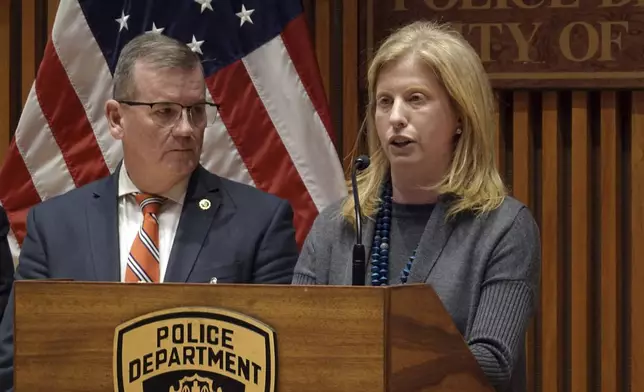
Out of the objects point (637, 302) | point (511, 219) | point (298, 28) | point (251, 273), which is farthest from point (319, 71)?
point (511, 219)

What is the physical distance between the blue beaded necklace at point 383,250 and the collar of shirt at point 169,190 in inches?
28.0

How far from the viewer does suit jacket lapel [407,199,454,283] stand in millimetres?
2240

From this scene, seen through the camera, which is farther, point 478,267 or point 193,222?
point 193,222

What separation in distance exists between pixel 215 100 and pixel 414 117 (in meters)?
1.57

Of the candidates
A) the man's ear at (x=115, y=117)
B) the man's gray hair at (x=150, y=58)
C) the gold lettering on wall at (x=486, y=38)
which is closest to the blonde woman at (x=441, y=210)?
the man's gray hair at (x=150, y=58)

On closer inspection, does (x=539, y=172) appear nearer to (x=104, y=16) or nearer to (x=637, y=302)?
(x=637, y=302)

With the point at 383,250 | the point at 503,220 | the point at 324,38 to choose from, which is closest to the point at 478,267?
the point at 503,220

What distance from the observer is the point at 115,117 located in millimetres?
2992

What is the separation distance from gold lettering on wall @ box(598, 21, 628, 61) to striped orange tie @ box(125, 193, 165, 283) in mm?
1624

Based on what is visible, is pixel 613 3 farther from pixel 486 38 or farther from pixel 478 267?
pixel 478 267

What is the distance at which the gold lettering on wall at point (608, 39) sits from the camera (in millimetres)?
3570

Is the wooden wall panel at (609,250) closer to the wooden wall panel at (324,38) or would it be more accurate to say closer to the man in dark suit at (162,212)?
the wooden wall panel at (324,38)

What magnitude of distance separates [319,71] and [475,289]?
1.68 metres

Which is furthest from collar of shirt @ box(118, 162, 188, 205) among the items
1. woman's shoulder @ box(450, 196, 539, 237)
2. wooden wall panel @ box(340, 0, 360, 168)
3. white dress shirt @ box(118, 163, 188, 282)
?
wooden wall panel @ box(340, 0, 360, 168)
